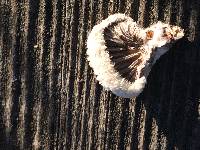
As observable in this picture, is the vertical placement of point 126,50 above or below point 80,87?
above

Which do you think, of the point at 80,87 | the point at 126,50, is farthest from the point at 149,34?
the point at 80,87

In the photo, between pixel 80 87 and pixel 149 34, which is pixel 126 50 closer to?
pixel 149 34

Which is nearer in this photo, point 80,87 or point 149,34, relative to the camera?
point 149,34

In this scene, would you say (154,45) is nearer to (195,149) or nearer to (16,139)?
(195,149)

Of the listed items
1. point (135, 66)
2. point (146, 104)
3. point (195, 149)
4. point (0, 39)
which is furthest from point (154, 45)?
point (0, 39)

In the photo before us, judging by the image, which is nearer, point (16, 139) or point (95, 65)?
point (95, 65)
